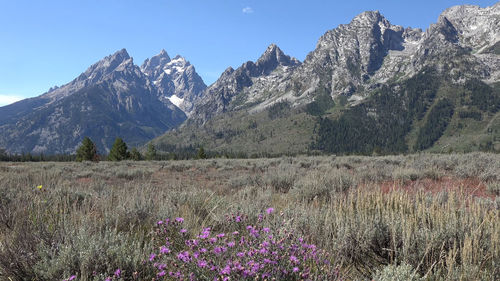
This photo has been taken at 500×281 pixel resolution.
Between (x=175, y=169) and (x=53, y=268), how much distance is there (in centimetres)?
2172

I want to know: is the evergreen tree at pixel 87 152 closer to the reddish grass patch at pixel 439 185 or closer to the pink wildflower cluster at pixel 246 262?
the reddish grass patch at pixel 439 185

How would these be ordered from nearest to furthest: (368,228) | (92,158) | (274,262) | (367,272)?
(274,262)
(367,272)
(368,228)
(92,158)

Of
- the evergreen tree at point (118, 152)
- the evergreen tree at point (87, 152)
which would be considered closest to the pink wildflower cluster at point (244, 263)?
the evergreen tree at point (118, 152)

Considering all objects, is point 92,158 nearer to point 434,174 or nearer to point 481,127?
point 434,174

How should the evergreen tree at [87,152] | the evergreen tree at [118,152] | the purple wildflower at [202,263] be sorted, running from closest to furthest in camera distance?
the purple wildflower at [202,263], the evergreen tree at [87,152], the evergreen tree at [118,152]

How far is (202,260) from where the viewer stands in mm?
2158

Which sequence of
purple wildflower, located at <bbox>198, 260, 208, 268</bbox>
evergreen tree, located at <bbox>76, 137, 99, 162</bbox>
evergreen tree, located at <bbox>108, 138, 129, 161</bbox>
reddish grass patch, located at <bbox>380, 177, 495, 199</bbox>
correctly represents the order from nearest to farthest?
purple wildflower, located at <bbox>198, 260, 208, 268</bbox>, reddish grass patch, located at <bbox>380, 177, 495, 199</bbox>, evergreen tree, located at <bbox>76, 137, 99, 162</bbox>, evergreen tree, located at <bbox>108, 138, 129, 161</bbox>

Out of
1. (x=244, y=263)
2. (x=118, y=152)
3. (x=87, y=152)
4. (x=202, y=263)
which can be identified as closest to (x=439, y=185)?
(x=244, y=263)

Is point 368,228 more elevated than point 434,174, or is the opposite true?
point 368,228

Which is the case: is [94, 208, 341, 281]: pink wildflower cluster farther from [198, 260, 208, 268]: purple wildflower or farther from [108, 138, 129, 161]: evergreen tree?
[108, 138, 129, 161]: evergreen tree

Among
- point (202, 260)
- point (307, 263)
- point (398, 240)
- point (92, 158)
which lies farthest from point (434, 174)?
point (92, 158)

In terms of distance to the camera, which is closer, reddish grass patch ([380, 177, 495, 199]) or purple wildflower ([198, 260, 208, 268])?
purple wildflower ([198, 260, 208, 268])

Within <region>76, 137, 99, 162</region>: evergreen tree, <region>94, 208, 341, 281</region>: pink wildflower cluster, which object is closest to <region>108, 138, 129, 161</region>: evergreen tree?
<region>76, 137, 99, 162</region>: evergreen tree

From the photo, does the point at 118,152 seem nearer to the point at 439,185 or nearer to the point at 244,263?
the point at 439,185
